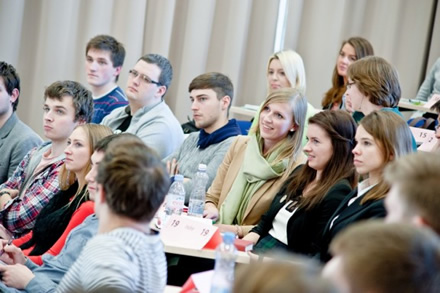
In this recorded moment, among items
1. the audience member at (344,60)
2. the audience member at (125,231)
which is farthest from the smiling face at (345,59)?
the audience member at (125,231)

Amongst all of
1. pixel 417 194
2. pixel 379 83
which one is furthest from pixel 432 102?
pixel 417 194

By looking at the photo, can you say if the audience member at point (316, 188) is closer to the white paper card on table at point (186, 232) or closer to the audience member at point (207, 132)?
the white paper card on table at point (186, 232)

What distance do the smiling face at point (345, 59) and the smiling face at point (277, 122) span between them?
1.89 m

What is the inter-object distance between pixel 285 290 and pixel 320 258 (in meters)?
2.04

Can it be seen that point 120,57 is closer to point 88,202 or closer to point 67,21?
point 67,21

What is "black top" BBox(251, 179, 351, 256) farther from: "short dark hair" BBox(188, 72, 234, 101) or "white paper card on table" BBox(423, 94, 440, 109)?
"white paper card on table" BBox(423, 94, 440, 109)

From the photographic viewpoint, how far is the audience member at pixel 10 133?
4.42 m

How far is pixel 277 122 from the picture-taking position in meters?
3.89

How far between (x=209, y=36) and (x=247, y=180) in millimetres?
2746

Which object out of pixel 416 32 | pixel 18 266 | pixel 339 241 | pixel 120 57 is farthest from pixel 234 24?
pixel 339 241

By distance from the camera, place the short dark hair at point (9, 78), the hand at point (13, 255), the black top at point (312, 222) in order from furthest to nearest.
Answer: the short dark hair at point (9, 78) < the black top at point (312, 222) < the hand at point (13, 255)

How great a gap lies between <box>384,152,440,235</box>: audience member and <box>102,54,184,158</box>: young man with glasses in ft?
9.68

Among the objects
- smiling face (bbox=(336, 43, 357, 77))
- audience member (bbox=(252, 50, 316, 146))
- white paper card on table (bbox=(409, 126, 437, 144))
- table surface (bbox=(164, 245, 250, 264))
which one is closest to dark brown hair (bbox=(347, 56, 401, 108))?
white paper card on table (bbox=(409, 126, 437, 144))

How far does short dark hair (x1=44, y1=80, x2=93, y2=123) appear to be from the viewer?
4141 millimetres
